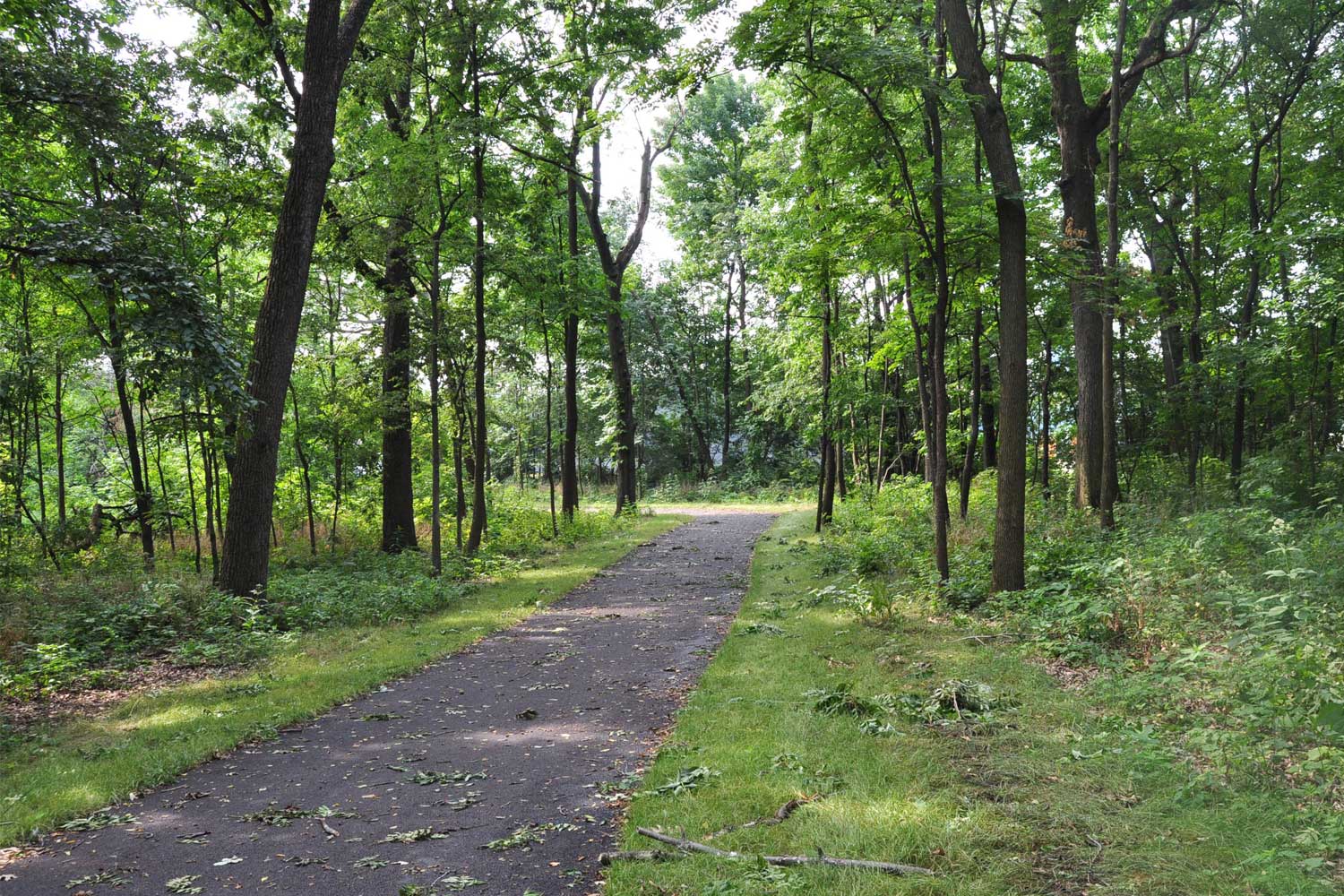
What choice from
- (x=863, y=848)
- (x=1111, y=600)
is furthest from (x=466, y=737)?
(x=1111, y=600)

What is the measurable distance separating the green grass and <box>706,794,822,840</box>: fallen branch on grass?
12.9ft

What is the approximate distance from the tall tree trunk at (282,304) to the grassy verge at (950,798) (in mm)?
7102

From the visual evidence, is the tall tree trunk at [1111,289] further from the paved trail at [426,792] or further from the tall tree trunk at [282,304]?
the tall tree trunk at [282,304]

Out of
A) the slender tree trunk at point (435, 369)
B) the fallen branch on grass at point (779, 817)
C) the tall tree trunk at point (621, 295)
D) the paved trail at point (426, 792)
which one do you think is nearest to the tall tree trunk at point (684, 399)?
the tall tree trunk at point (621, 295)

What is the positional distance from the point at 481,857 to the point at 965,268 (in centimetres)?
1057

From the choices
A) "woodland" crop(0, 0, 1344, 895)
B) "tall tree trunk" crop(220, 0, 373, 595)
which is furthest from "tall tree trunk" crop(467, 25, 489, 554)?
"tall tree trunk" crop(220, 0, 373, 595)

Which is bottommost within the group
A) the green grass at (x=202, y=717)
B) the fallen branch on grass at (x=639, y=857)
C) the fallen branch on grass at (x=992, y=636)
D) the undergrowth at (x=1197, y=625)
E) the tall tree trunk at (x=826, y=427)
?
the green grass at (x=202, y=717)

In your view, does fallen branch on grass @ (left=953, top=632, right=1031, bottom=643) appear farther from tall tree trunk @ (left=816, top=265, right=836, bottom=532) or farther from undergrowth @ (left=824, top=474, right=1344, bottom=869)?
tall tree trunk @ (left=816, top=265, right=836, bottom=532)

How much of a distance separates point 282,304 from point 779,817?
31.9 ft

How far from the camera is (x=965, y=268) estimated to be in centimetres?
1173

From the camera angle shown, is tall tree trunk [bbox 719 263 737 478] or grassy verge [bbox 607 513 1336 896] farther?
tall tree trunk [bbox 719 263 737 478]

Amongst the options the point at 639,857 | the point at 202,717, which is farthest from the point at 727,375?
the point at 639,857

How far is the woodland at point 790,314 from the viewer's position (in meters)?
7.44

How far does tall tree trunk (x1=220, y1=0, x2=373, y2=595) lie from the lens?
34.8 feet
